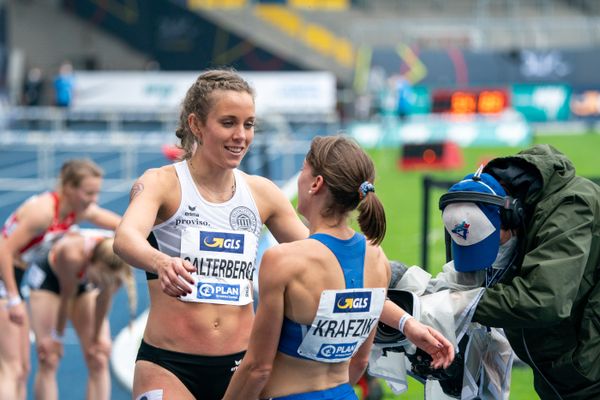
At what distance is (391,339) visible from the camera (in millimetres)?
4156

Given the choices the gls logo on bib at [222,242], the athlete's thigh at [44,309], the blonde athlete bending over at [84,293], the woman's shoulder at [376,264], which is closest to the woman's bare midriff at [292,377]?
the woman's shoulder at [376,264]

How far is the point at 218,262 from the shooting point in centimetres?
409

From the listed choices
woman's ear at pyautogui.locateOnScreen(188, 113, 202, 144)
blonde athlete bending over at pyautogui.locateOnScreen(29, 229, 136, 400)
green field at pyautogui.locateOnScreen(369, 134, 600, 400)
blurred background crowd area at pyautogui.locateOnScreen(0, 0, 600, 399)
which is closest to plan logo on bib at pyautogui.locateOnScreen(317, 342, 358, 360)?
woman's ear at pyautogui.locateOnScreen(188, 113, 202, 144)

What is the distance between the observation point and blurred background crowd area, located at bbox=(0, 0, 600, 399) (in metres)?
23.1

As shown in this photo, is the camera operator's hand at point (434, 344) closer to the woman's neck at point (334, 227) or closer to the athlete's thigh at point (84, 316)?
the woman's neck at point (334, 227)

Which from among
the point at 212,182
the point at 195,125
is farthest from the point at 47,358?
the point at 195,125

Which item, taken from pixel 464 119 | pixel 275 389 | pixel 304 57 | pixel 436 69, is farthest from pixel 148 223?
pixel 304 57

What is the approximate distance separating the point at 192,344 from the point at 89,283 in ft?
11.1

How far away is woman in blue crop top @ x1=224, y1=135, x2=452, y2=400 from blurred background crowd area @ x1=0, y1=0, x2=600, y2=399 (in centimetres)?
1154

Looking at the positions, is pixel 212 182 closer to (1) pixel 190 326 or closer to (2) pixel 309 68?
(1) pixel 190 326

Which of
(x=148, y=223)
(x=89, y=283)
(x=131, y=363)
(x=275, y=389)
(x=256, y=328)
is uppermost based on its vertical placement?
(x=148, y=223)

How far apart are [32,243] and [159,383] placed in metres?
3.20

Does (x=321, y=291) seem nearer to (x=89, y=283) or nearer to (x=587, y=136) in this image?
(x=89, y=283)

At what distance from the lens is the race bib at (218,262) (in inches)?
159
